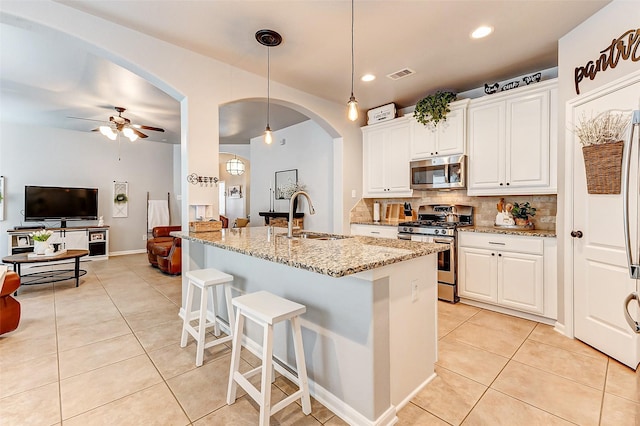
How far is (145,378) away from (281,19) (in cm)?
293

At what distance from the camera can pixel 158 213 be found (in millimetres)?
7277

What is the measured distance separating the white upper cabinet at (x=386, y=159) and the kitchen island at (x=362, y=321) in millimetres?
2500

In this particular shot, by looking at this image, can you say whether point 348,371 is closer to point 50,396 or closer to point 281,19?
A: point 50,396

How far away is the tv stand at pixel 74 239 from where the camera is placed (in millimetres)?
5402

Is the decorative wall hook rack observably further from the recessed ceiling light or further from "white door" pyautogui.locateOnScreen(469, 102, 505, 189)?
"white door" pyautogui.locateOnScreen(469, 102, 505, 189)

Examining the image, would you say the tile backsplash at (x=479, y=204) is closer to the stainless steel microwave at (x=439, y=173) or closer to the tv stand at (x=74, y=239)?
the stainless steel microwave at (x=439, y=173)

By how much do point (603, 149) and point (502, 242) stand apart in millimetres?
1262

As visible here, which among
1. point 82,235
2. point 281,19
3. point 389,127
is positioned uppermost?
point 281,19

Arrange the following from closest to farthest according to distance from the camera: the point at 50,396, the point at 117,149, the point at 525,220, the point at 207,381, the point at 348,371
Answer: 1. the point at 348,371
2. the point at 50,396
3. the point at 207,381
4. the point at 525,220
5. the point at 117,149

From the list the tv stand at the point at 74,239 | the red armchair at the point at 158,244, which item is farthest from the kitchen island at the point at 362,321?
the tv stand at the point at 74,239

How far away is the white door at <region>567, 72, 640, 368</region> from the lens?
210 centimetres

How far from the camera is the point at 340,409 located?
165 centimetres

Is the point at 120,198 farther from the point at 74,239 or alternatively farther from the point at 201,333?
the point at 201,333

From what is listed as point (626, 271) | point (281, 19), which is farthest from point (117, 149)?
point (626, 271)
